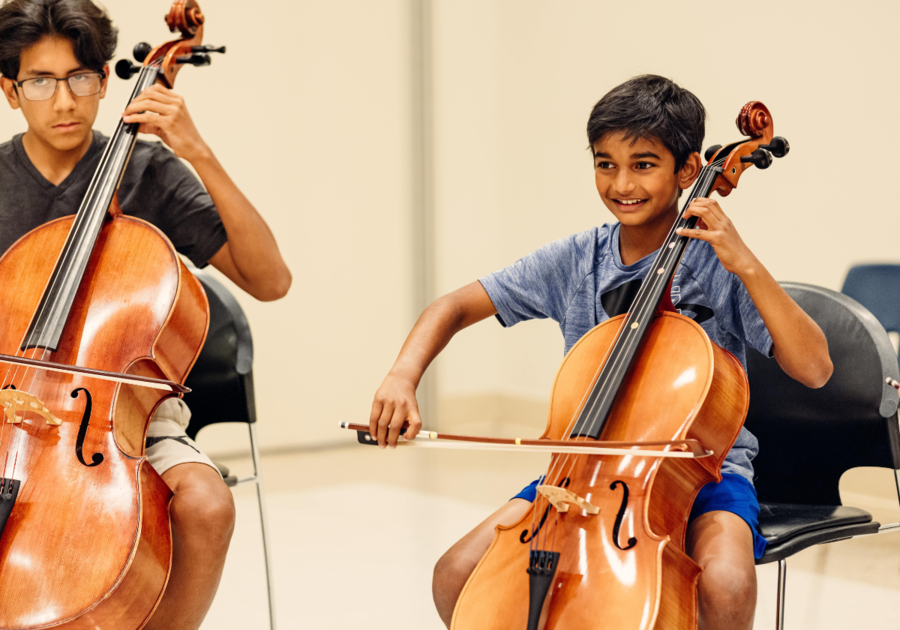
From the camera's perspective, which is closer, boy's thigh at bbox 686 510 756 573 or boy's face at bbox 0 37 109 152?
boy's thigh at bbox 686 510 756 573

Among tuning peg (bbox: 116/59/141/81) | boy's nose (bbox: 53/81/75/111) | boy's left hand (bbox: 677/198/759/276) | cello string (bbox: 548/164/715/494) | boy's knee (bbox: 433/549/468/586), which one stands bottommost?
boy's knee (bbox: 433/549/468/586)

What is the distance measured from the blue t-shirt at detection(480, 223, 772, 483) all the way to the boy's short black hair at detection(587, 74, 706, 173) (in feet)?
0.50

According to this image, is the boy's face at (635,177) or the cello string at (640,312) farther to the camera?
the boy's face at (635,177)

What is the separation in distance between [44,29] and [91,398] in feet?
2.14

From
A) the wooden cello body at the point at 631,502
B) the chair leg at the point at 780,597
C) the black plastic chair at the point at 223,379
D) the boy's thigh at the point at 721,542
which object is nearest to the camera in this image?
the wooden cello body at the point at 631,502

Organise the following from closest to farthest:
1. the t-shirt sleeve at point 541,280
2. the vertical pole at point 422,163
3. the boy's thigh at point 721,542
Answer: the boy's thigh at point 721,542 < the t-shirt sleeve at point 541,280 < the vertical pole at point 422,163

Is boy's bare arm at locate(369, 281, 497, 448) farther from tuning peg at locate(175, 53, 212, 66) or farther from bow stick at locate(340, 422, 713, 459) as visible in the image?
tuning peg at locate(175, 53, 212, 66)

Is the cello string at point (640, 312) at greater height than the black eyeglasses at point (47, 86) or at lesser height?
lesser

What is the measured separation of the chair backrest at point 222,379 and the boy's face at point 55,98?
0.44 metres

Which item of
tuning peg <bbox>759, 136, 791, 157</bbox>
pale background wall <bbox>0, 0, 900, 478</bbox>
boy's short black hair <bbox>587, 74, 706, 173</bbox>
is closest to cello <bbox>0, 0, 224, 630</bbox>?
boy's short black hair <bbox>587, 74, 706, 173</bbox>

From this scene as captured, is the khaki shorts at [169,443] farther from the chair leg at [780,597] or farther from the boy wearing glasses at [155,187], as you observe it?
the chair leg at [780,597]

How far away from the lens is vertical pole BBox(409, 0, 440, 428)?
421cm

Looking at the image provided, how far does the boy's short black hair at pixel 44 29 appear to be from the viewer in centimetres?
148

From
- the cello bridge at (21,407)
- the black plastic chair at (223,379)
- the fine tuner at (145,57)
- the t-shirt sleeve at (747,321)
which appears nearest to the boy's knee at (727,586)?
the t-shirt sleeve at (747,321)
